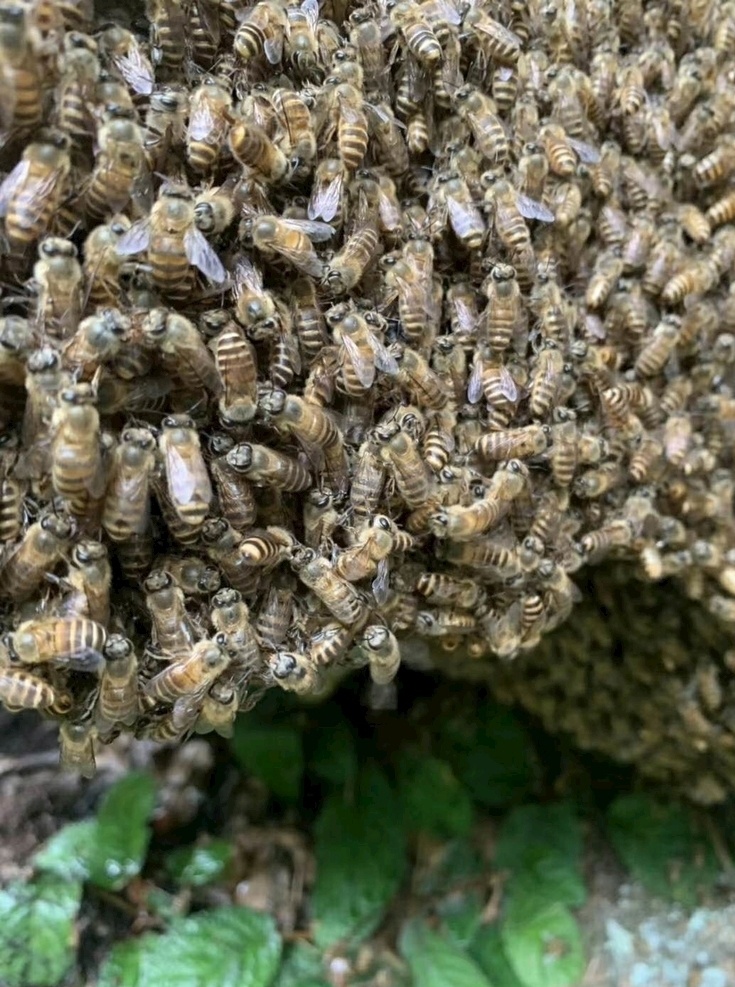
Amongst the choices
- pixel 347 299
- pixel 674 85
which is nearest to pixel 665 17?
pixel 674 85

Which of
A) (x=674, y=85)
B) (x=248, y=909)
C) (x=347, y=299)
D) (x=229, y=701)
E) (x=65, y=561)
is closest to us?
(x=65, y=561)

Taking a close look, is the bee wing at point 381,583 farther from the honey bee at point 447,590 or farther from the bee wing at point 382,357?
the bee wing at point 382,357

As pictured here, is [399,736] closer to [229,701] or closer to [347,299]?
[229,701]

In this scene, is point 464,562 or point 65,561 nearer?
point 65,561

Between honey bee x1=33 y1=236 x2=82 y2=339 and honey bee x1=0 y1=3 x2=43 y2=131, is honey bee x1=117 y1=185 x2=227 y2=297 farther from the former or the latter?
honey bee x1=0 y1=3 x2=43 y2=131

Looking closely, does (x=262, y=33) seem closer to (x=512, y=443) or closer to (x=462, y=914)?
(x=512, y=443)

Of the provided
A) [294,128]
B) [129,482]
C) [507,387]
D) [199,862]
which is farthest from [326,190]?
[199,862]

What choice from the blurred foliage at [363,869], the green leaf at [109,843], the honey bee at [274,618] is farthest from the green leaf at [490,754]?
the honey bee at [274,618]
